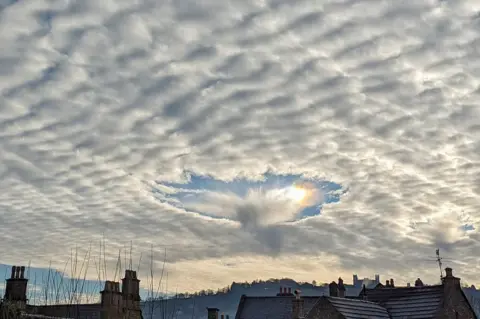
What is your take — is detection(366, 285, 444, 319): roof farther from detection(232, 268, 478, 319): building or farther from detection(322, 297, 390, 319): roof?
detection(322, 297, 390, 319): roof

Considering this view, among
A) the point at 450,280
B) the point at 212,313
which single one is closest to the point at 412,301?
the point at 450,280

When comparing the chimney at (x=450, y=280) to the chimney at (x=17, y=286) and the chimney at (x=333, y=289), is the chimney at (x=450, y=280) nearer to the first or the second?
the chimney at (x=333, y=289)

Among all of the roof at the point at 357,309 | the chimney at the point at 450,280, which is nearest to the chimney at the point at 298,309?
the roof at the point at 357,309

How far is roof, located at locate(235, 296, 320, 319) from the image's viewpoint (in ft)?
199

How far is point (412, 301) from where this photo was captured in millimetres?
48531

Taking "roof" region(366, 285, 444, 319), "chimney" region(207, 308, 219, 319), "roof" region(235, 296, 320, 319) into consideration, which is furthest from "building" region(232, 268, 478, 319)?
"roof" region(235, 296, 320, 319)

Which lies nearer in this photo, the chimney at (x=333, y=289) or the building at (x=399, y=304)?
the building at (x=399, y=304)

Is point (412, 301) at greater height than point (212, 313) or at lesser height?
greater

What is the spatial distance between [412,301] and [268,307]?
18.9 m

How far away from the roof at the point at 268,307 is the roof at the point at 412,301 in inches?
415

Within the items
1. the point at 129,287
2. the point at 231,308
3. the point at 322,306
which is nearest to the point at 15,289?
the point at 129,287

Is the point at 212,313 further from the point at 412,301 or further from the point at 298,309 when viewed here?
the point at 412,301

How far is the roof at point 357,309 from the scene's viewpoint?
42.2m

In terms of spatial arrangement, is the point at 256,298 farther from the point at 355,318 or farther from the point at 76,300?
the point at 76,300
